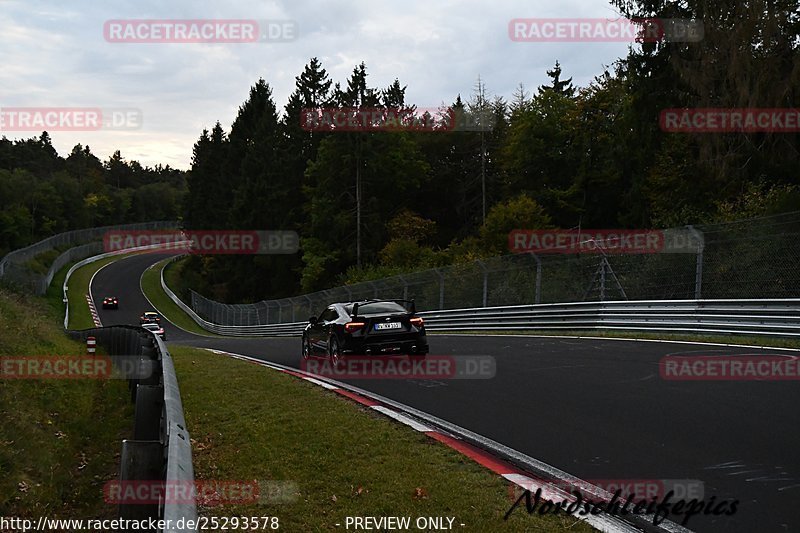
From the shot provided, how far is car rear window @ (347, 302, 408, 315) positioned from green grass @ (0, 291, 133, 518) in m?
4.49

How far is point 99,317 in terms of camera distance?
5984 centimetres

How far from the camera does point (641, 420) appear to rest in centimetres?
681

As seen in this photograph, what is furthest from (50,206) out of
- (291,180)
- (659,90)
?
(659,90)

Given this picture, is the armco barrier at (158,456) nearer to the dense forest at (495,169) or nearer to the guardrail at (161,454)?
the guardrail at (161,454)

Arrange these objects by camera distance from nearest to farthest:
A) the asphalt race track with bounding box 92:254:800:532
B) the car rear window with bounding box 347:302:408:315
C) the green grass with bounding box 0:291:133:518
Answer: the asphalt race track with bounding box 92:254:800:532 < the green grass with bounding box 0:291:133:518 < the car rear window with bounding box 347:302:408:315

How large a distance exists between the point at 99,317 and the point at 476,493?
6119cm

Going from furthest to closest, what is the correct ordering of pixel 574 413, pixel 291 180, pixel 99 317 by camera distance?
pixel 291 180 → pixel 99 317 → pixel 574 413

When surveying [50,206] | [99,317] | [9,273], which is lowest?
[99,317]

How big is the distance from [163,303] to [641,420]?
68.8 meters

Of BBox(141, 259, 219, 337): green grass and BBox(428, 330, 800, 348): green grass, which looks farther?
BBox(141, 259, 219, 337): green grass

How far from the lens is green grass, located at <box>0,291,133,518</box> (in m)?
7.66

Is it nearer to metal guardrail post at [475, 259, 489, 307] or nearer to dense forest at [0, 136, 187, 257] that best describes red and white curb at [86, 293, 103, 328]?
dense forest at [0, 136, 187, 257]

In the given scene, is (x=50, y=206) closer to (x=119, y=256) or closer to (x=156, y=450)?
(x=119, y=256)

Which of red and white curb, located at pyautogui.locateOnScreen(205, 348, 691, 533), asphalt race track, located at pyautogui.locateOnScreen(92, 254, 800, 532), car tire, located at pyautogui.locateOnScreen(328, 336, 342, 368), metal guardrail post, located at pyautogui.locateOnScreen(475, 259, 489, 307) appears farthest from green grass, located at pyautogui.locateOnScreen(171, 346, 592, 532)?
metal guardrail post, located at pyautogui.locateOnScreen(475, 259, 489, 307)
